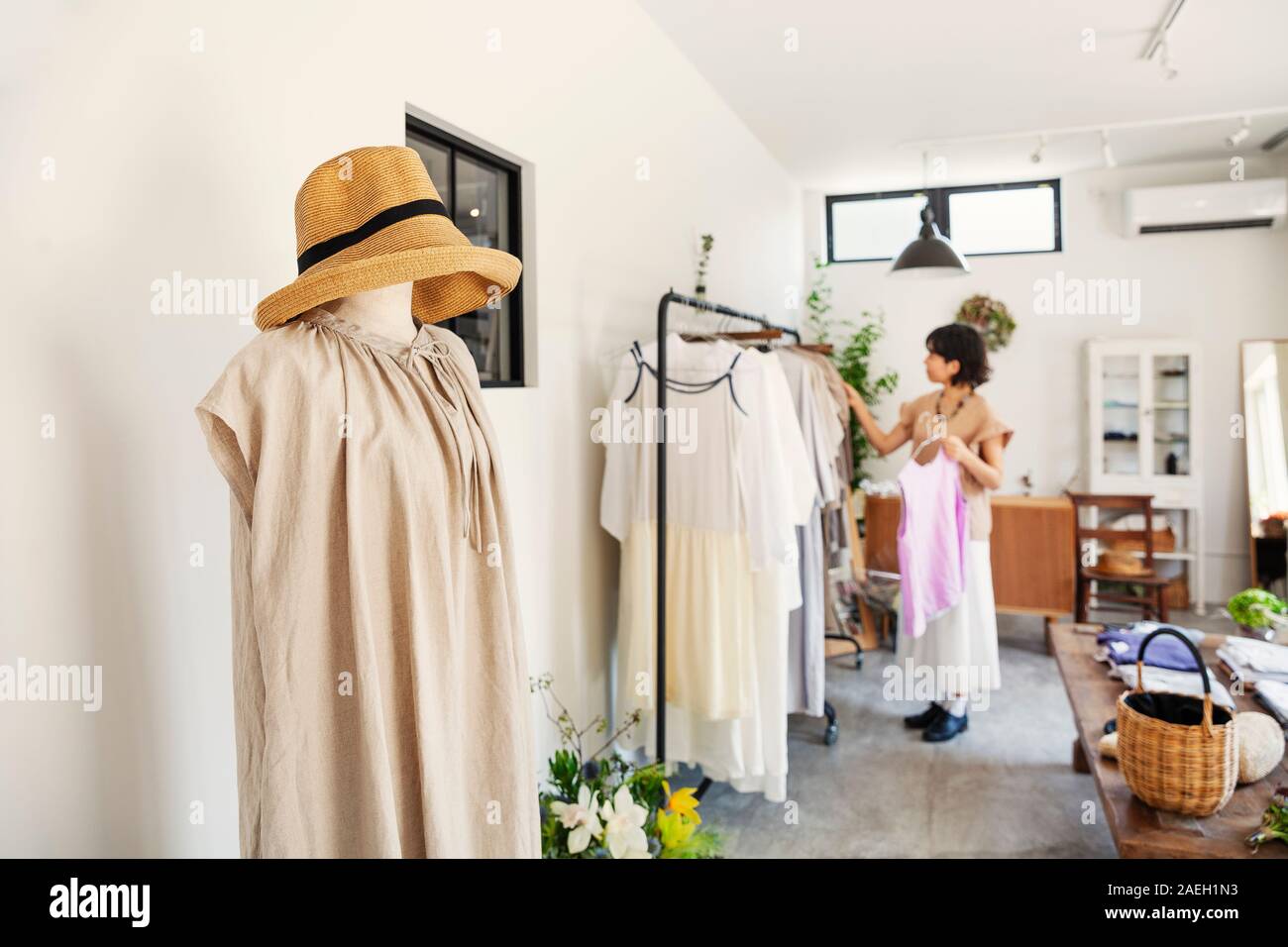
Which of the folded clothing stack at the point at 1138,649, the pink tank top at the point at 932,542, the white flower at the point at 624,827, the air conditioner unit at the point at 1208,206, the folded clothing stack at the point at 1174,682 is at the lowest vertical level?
the white flower at the point at 624,827

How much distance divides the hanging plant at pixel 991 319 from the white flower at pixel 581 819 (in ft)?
17.1

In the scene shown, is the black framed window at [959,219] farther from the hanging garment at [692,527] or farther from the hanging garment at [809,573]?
the hanging garment at [692,527]

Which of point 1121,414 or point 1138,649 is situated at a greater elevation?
point 1121,414

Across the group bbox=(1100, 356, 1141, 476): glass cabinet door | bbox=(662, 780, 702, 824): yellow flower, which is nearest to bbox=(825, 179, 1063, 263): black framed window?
bbox=(1100, 356, 1141, 476): glass cabinet door

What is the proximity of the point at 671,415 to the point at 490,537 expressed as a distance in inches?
54.4

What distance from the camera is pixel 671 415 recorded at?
2.73 meters

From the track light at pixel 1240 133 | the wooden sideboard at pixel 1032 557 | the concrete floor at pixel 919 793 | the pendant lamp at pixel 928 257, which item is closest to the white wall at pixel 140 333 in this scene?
the concrete floor at pixel 919 793

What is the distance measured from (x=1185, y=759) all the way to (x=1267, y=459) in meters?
4.86

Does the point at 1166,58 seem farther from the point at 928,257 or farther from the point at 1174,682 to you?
the point at 1174,682

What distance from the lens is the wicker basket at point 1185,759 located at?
5.91 feet

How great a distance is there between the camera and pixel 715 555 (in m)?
2.72

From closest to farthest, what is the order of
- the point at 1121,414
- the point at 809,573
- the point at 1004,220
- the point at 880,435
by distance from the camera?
the point at 809,573 → the point at 880,435 → the point at 1121,414 → the point at 1004,220

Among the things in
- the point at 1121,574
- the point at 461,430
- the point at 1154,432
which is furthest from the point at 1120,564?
the point at 461,430

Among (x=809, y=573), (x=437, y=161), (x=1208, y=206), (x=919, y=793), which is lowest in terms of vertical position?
(x=919, y=793)
